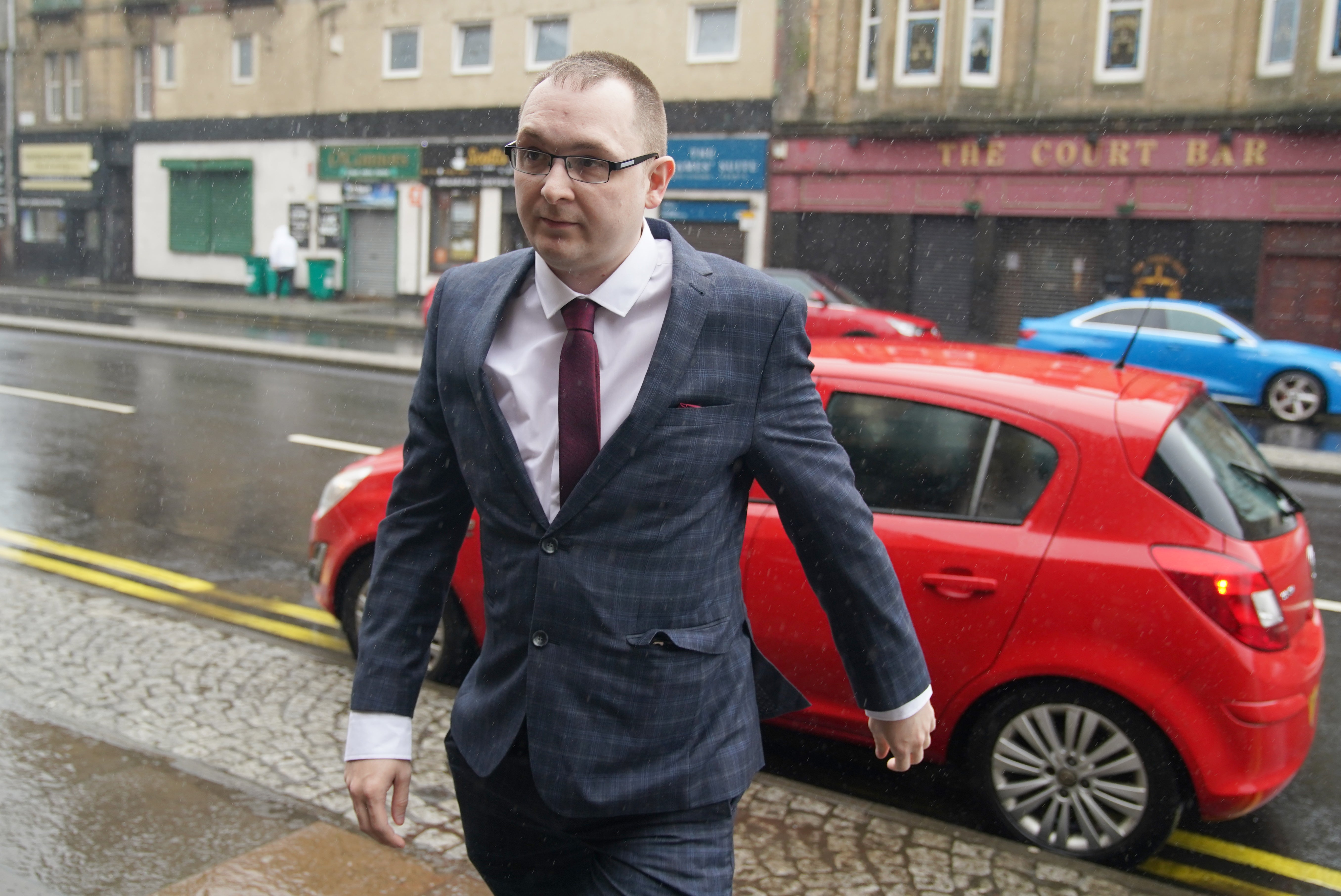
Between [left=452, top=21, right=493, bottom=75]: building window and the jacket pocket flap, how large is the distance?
2931 centimetres

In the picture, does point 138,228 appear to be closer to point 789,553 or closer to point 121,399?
point 121,399

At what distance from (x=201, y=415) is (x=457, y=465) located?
35.8 feet

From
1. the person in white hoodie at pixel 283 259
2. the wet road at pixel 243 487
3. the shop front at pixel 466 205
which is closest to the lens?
the wet road at pixel 243 487

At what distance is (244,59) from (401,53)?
591 cm

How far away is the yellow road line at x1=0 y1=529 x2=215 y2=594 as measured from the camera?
652cm

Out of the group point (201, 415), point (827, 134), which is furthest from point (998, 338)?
point (201, 415)

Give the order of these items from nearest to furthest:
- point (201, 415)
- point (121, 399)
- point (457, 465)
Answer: point (457, 465), point (201, 415), point (121, 399)

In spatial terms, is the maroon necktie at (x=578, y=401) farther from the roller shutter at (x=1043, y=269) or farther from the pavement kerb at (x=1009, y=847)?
the roller shutter at (x=1043, y=269)

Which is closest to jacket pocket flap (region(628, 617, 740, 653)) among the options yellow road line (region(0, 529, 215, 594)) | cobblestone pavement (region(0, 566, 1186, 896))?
cobblestone pavement (region(0, 566, 1186, 896))

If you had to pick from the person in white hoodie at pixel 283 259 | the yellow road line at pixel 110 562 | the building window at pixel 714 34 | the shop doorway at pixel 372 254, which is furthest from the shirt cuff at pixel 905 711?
the shop doorway at pixel 372 254

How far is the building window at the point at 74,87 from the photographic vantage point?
3722cm

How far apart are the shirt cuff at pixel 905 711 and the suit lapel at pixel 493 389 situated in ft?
1.69

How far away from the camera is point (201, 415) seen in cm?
1211

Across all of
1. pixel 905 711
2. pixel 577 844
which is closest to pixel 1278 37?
pixel 905 711
